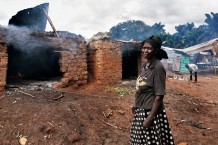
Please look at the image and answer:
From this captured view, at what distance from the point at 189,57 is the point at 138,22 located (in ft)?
68.2

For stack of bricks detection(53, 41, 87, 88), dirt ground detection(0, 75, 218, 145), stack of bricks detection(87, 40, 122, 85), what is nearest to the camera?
dirt ground detection(0, 75, 218, 145)

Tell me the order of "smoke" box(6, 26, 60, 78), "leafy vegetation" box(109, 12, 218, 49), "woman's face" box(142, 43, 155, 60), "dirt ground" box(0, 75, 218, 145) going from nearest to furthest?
1. "woman's face" box(142, 43, 155, 60)
2. "dirt ground" box(0, 75, 218, 145)
3. "smoke" box(6, 26, 60, 78)
4. "leafy vegetation" box(109, 12, 218, 49)

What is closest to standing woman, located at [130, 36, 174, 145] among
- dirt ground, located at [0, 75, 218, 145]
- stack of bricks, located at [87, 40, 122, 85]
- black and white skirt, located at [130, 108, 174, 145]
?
black and white skirt, located at [130, 108, 174, 145]

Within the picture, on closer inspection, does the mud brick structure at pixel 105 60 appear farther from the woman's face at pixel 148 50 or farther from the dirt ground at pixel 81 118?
the woman's face at pixel 148 50

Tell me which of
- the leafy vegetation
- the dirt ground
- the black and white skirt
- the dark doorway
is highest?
the leafy vegetation

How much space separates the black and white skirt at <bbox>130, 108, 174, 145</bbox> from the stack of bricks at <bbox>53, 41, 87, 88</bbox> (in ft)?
16.6

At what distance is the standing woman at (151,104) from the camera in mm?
2688

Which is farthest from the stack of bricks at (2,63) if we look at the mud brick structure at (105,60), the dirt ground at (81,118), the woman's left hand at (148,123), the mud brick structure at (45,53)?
the woman's left hand at (148,123)

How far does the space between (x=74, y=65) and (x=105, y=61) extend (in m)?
1.12

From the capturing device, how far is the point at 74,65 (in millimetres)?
7793

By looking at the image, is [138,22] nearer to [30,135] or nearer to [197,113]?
[197,113]

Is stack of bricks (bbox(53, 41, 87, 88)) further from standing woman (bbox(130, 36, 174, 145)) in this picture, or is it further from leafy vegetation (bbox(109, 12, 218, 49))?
leafy vegetation (bbox(109, 12, 218, 49))

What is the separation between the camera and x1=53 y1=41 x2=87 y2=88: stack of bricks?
761 centimetres

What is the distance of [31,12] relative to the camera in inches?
344
